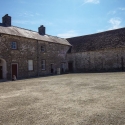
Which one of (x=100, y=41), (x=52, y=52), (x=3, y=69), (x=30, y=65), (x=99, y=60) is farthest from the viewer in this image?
(x=100, y=41)

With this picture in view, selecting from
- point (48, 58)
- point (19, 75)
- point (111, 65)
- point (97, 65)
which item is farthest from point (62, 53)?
point (19, 75)

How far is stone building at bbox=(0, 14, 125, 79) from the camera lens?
2059cm

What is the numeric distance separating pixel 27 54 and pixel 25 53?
0.42 meters

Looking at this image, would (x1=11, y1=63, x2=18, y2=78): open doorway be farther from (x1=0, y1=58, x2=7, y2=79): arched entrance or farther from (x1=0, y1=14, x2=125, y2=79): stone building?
(x1=0, y1=58, x2=7, y2=79): arched entrance

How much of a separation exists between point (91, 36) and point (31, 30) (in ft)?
46.5

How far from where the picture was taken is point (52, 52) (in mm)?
28047

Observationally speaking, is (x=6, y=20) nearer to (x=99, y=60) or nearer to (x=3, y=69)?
(x=3, y=69)

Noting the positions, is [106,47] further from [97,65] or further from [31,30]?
[31,30]

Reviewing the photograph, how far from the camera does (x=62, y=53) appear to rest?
3127cm

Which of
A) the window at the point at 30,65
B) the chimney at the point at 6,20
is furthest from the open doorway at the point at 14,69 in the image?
the chimney at the point at 6,20

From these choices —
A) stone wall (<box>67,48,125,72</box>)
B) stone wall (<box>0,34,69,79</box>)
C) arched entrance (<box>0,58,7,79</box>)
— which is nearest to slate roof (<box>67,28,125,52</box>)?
stone wall (<box>67,48,125,72</box>)

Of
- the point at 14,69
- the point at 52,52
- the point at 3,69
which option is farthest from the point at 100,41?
the point at 3,69

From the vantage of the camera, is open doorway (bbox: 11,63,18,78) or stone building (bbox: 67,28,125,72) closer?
open doorway (bbox: 11,63,18,78)

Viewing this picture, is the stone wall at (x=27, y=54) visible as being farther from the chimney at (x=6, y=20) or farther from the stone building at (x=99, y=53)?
the stone building at (x=99, y=53)
